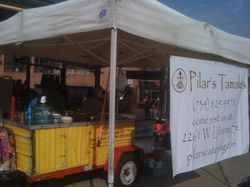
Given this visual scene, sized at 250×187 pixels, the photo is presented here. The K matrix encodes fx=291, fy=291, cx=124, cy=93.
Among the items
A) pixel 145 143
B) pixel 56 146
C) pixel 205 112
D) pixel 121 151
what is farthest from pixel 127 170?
pixel 205 112

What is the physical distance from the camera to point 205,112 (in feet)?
14.5

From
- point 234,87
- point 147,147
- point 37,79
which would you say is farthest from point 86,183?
point 37,79

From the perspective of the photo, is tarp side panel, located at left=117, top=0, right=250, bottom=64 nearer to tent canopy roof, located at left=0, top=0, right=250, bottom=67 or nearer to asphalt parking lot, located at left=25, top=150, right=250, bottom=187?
tent canopy roof, located at left=0, top=0, right=250, bottom=67

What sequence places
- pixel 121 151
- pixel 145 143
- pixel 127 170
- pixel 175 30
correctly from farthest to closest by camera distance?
1. pixel 145 143
2. pixel 127 170
3. pixel 121 151
4. pixel 175 30

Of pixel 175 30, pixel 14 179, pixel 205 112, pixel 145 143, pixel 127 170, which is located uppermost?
pixel 175 30

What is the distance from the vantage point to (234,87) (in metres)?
5.03

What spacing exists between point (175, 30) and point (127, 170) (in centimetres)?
262

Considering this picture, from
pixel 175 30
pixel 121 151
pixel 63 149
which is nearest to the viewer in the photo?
pixel 175 30

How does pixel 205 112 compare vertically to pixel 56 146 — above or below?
above

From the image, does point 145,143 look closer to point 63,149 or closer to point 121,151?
→ point 121,151

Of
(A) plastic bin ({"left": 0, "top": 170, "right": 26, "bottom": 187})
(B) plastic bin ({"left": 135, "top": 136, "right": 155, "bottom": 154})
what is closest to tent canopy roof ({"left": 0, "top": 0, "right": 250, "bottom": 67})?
(B) plastic bin ({"left": 135, "top": 136, "right": 155, "bottom": 154})

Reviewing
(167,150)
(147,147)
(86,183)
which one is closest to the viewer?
(86,183)

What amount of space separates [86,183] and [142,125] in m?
1.57

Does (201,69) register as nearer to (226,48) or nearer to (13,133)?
(226,48)
